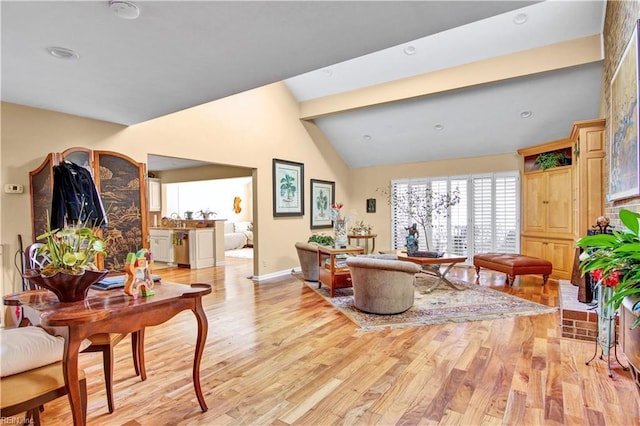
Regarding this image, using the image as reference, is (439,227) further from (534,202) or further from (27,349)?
(27,349)

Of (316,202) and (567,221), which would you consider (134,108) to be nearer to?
(316,202)

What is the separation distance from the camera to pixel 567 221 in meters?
5.55

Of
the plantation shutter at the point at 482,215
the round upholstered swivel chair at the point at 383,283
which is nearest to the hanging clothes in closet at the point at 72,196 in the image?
the round upholstered swivel chair at the point at 383,283

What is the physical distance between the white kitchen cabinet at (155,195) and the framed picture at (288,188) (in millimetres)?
4326

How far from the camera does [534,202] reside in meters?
6.18

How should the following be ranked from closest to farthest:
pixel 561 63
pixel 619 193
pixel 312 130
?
pixel 619 193 → pixel 561 63 → pixel 312 130

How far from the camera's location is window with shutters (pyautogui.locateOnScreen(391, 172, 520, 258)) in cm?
668

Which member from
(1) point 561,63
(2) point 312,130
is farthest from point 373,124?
(1) point 561,63

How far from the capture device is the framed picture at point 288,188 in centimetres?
648

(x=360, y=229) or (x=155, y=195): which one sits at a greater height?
(x=155, y=195)

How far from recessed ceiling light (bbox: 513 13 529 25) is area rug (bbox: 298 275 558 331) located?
364 centimetres

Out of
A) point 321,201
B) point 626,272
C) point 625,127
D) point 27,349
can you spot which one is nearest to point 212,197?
point 321,201

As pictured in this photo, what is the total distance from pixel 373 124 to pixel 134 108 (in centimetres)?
462

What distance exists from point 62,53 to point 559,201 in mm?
6913
